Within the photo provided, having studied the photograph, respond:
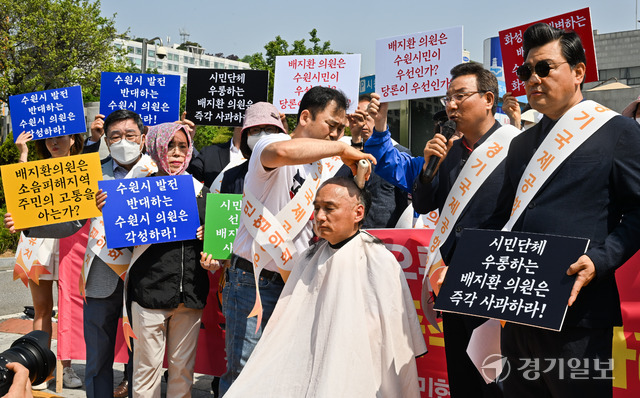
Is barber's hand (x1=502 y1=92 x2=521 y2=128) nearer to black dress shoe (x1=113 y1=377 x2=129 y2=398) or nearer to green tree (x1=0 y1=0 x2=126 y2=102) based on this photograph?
black dress shoe (x1=113 y1=377 x2=129 y2=398)

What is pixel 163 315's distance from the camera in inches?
185

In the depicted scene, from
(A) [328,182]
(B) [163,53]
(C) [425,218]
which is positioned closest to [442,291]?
(A) [328,182]

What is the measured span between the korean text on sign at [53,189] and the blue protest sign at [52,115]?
0.63 meters

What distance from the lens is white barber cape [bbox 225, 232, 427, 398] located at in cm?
361

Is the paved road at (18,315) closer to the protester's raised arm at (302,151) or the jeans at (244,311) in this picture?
the jeans at (244,311)

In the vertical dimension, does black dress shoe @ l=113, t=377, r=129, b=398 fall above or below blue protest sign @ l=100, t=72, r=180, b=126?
below

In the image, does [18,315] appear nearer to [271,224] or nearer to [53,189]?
[53,189]

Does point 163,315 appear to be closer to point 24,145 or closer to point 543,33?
point 24,145

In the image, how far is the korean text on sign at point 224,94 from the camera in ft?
20.1

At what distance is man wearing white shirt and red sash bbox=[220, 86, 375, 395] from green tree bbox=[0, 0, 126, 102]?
77.4 ft

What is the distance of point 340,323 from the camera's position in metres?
3.67

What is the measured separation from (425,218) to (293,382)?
1975 millimetres

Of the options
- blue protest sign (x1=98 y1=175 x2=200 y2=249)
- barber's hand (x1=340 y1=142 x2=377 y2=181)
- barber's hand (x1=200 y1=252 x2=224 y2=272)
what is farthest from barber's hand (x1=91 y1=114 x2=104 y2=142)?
barber's hand (x1=340 y1=142 x2=377 y2=181)

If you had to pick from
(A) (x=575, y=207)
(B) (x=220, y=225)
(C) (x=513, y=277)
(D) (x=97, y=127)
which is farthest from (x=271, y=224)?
(D) (x=97, y=127)
